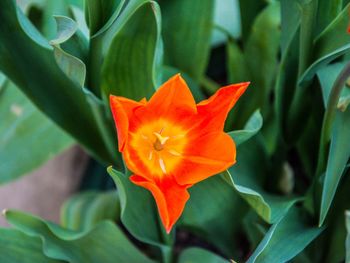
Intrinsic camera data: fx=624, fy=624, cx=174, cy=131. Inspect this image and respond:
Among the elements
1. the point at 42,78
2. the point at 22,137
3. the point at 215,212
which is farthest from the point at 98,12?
the point at 22,137

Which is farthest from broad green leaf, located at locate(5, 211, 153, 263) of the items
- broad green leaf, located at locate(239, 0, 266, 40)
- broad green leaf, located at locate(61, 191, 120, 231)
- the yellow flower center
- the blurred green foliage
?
broad green leaf, located at locate(239, 0, 266, 40)

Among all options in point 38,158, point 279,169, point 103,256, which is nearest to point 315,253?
point 279,169

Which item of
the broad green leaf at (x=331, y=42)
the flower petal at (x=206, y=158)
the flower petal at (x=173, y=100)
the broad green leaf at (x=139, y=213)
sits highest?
the flower petal at (x=173, y=100)

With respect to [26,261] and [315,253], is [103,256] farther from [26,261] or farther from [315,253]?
[315,253]

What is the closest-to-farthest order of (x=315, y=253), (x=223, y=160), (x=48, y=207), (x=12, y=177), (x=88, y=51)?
(x=223, y=160) → (x=88, y=51) → (x=315, y=253) → (x=12, y=177) → (x=48, y=207)

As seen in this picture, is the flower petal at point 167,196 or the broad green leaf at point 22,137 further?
the broad green leaf at point 22,137

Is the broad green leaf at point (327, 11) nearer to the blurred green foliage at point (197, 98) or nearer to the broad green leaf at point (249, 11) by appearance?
the blurred green foliage at point (197, 98)

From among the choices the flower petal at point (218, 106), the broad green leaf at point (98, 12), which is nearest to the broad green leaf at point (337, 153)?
the flower petal at point (218, 106)
